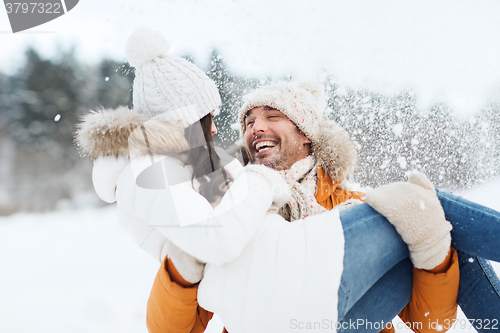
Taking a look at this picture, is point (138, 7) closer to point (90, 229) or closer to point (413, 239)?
point (413, 239)

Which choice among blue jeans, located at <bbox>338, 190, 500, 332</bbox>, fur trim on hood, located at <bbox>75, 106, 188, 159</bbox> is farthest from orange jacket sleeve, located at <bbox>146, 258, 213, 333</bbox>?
blue jeans, located at <bbox>338, 190, 500, 332</bbox>

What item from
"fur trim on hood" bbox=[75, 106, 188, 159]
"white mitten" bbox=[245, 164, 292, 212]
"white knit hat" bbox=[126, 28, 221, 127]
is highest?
"white knit hat" bbox=[126, 28, 221, 127]

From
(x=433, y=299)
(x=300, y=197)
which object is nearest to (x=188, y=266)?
(x=300, y=197)

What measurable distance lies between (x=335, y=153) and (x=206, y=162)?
0.92 meters

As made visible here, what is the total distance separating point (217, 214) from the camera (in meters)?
0.80

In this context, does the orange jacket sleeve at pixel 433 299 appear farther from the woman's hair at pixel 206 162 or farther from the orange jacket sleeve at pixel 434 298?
the woman's hair at pixel 206 162

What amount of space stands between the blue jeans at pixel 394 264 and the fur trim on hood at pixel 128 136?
0.68 metres

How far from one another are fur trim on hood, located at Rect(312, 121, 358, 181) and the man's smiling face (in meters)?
0.13

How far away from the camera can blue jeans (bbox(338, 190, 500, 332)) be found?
873mm

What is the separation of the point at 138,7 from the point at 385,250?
213 cm

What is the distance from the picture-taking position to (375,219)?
3.13 ft

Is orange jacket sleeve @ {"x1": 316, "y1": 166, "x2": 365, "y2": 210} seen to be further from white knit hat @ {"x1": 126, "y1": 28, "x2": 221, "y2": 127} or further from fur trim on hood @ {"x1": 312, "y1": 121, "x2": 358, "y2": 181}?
white knit hat @ {"x1": 126, "y1": 28, "x2": 221, "y2": 127}

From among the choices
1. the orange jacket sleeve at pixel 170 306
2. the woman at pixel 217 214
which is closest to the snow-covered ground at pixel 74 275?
the orange jacket sleeve at pixel 170 306

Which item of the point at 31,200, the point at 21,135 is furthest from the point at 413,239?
the point at 21,135
